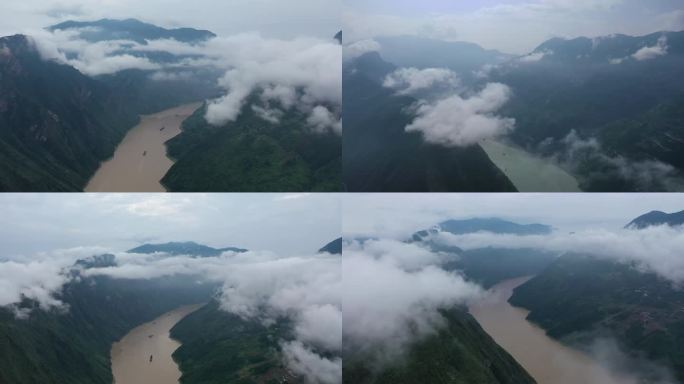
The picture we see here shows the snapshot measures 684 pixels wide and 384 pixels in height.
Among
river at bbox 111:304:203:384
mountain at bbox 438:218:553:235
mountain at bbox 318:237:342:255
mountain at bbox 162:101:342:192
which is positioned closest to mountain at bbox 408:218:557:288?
mountain at bbox 438:218:553:235

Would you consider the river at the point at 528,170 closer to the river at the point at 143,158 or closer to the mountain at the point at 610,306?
→ the mountain at the point at 610,306

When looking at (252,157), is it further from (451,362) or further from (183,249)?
(451,362)

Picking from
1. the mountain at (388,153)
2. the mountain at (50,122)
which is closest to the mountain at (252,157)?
the mountain at (388,153)

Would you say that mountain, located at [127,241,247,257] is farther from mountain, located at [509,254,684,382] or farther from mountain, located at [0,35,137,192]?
mountain, located at [509,254,684,382]

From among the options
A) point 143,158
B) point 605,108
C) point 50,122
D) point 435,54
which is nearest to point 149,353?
point 143,158

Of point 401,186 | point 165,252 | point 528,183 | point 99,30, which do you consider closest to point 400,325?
point 401,186
